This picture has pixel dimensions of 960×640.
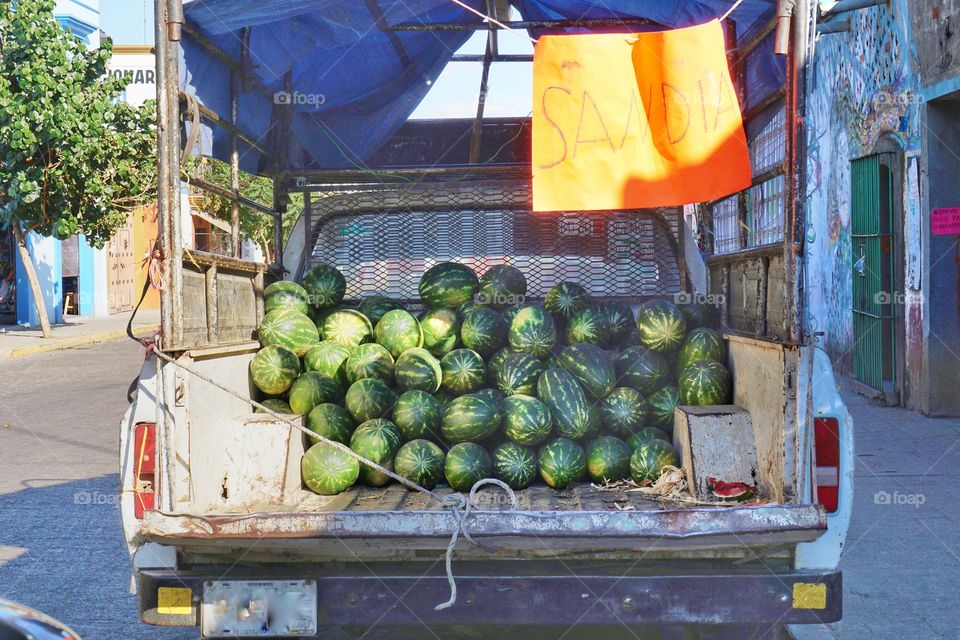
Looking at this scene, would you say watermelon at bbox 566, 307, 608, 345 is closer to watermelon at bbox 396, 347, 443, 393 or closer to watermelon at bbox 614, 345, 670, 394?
watermelon at bbox 614, 345, 670, 394

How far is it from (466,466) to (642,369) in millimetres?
1110

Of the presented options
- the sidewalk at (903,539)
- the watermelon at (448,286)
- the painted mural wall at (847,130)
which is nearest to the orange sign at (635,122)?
the watermelon at (448,286)

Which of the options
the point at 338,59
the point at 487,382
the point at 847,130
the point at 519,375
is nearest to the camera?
the point at 519,375

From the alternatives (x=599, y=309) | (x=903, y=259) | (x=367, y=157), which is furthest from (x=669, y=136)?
(x=903, y=259)

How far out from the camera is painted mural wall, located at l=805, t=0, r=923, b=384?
1102 cm

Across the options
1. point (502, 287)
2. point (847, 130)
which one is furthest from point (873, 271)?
point (502, 287)

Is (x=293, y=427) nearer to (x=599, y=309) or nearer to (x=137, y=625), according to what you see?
(x=137, y=625)

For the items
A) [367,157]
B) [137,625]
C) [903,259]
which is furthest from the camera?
[903,259]

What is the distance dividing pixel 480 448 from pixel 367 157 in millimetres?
2920

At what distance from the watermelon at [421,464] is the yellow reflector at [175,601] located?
119cm

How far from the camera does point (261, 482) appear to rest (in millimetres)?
4199

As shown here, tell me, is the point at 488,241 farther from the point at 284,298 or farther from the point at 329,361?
the point at 329,361

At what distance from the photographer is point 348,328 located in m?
5.48

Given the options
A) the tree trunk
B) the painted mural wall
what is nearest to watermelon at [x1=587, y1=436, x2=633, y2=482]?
the painted mural wall
